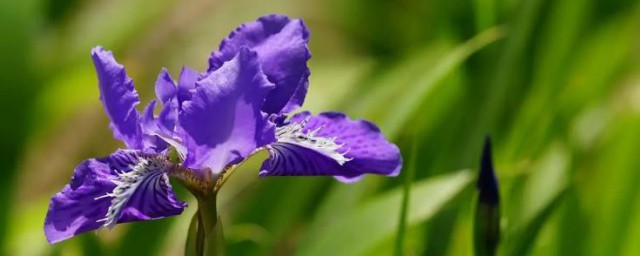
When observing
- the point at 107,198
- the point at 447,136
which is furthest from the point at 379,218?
the point at 107,198

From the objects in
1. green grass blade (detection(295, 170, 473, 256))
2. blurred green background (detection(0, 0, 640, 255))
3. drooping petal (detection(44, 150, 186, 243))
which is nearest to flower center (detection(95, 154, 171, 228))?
drooping petal (detection(44, 150, 186, 243))

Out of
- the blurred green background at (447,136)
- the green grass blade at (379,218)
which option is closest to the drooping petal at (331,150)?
the blurred green background at (447,136)

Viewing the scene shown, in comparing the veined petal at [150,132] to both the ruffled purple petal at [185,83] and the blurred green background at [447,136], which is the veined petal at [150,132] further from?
the blurred green background at [447,136]

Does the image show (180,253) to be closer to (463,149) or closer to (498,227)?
(463,149)

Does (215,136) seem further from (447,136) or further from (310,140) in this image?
(447,136)

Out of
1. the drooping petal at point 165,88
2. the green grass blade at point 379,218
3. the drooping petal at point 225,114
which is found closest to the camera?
the drooping petal at point 225,114
